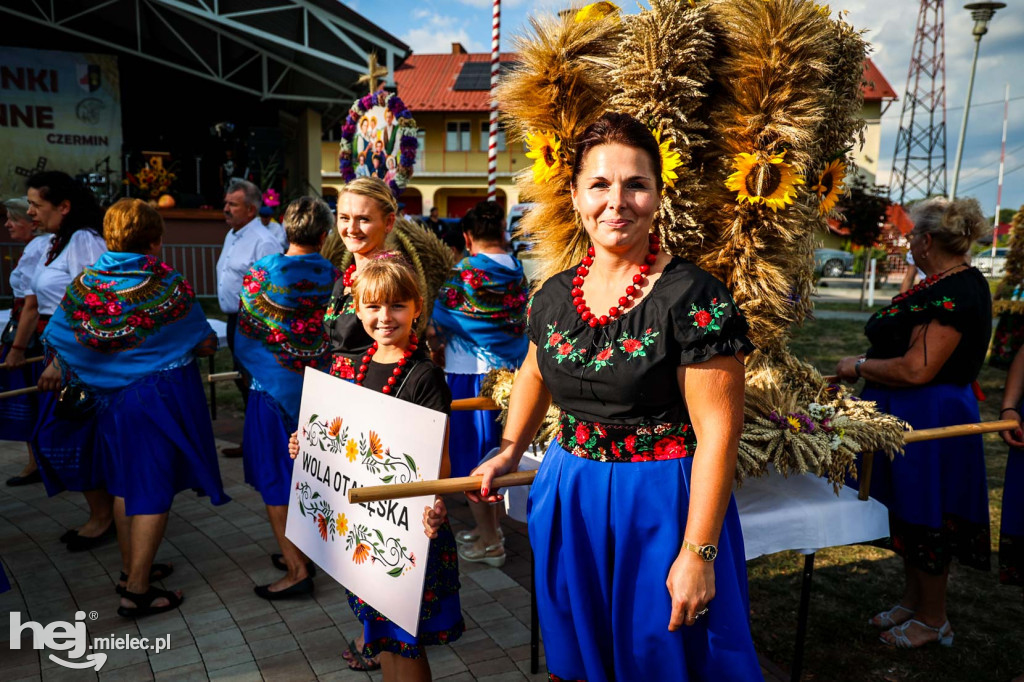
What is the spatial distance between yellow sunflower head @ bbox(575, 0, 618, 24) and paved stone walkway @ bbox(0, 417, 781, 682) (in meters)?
2.45

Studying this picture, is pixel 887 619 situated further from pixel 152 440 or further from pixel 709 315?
pixel 152 440

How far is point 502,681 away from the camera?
2816 mm

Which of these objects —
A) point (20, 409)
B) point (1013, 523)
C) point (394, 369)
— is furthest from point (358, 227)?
point (20, 409)

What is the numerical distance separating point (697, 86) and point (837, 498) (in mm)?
1419

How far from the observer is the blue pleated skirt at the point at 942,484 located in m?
3.01

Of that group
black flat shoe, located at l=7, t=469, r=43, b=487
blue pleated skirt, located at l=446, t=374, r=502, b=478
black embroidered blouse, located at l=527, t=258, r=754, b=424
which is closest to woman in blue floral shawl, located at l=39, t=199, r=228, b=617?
blue pleated skirt, located at l=446, t=374, r=502, b=478

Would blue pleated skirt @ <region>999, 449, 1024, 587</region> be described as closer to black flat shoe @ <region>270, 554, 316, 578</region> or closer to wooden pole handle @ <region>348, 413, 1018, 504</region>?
wooden pole handle @ <region>348, 413, 1018, 504</region>

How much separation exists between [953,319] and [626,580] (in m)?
2.02

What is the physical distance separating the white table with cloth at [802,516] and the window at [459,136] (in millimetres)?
28490

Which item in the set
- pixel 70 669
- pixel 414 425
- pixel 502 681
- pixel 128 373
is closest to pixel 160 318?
pixel 128 373

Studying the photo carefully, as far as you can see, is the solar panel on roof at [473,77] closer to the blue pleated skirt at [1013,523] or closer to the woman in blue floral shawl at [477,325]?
the woman in blue floral shawl at [477,325]

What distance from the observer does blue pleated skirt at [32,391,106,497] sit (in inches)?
149

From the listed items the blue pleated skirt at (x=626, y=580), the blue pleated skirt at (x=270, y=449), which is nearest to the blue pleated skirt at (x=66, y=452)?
the blue pleated skirt at (x=270, y=449)

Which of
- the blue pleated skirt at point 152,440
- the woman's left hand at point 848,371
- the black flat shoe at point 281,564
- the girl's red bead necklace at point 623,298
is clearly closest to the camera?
the girl's red bead necklace at point 623,298
